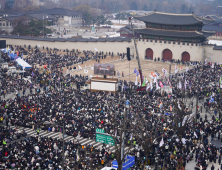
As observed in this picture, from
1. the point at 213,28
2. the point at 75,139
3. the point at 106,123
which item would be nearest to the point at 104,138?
the point at 75,139

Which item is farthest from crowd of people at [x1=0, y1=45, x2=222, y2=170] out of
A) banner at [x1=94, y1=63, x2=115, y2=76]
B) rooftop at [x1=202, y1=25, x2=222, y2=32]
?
rooftop at [x1=202, y1=25, x2=222, y2=32]

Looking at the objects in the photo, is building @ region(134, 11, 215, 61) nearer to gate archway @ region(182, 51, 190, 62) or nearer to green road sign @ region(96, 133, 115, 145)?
gate archway @ region(182, 51, 190, 62)

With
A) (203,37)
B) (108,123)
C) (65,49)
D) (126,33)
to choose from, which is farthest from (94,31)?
(108,123)

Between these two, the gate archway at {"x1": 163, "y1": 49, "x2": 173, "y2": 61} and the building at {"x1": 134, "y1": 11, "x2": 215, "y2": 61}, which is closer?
the building at {"x1": 134, "y1": 11, "x2": 215, "y2": 61}

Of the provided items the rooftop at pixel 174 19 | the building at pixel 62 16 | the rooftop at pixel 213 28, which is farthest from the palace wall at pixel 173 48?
the building at pixel 62 16

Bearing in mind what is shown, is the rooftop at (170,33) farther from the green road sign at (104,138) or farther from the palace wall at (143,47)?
the green road sign at (104,138)

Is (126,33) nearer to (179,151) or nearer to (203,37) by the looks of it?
(203,37)

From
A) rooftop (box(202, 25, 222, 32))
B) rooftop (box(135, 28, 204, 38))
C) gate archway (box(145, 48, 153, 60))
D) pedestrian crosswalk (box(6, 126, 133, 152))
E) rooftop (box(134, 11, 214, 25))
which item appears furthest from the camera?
rooftop (box(202, 25, 222, 32))

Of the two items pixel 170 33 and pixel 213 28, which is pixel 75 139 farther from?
pixel 213 28
